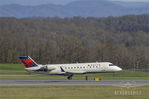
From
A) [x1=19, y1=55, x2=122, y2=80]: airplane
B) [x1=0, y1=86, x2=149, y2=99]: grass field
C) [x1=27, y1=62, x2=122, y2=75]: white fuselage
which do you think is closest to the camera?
[x1=0, y1=86, x2=149, y2=99]: grass field

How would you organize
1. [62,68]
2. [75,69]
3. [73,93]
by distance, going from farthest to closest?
1. [75,69]
2. [62,68]
3. [73,93]

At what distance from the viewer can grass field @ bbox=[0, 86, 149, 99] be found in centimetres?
4062

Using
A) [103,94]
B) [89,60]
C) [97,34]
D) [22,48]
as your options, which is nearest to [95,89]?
[103,94]

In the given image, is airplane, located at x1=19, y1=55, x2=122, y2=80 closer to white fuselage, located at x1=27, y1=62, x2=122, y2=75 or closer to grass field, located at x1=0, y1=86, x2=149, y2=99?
white fuselage, located at x1=27, y1=62, x2=122, y2=75

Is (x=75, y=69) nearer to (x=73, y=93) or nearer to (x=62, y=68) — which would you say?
(x=62, y=68)

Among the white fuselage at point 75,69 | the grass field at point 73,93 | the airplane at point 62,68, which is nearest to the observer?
the grass field at point 73,93

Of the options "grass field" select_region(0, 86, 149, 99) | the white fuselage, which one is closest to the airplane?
the white fuselage

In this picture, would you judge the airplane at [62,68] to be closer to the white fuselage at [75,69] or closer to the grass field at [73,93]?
the white fuselage at [75,69]

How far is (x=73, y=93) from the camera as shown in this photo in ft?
142

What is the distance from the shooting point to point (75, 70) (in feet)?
202

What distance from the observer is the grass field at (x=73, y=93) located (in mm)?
40625

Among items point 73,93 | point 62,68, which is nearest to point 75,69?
point 62,68

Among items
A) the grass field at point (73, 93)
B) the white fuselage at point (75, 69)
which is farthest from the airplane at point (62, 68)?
the grass field at point (73, 93)

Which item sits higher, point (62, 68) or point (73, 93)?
point (62, 68)
